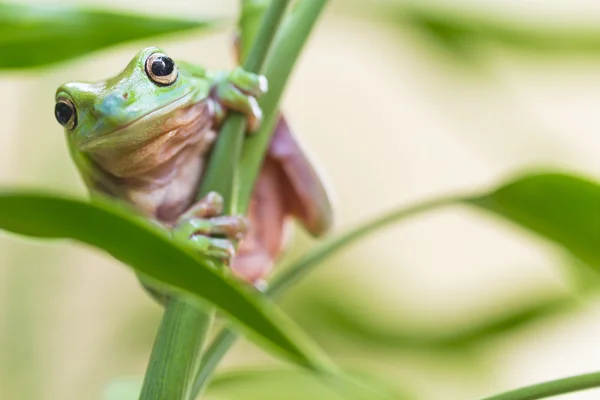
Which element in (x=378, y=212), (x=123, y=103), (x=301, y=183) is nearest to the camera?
(x=123, y=103)

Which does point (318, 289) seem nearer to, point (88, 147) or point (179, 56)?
point (88, 147)

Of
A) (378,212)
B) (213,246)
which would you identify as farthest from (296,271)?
(378,212)

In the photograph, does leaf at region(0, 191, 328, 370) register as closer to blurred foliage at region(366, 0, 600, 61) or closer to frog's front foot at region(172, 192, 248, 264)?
frog's front foot at region(172, 192, 248, 264)

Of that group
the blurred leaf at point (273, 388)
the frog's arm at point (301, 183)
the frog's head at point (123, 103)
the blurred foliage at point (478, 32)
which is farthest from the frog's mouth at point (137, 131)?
the blurred foliage at point (478, 32)

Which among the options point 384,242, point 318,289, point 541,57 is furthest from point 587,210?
point 384,242

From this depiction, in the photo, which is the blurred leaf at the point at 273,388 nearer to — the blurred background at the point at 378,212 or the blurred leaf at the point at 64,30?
the blurred leaf at the point at 64,30

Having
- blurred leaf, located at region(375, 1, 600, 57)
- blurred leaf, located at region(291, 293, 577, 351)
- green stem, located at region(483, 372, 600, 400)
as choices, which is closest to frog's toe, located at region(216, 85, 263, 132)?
green stem, located at region(483, 372, 600, 400)

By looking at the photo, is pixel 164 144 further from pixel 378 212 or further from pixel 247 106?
pixel 378 212
